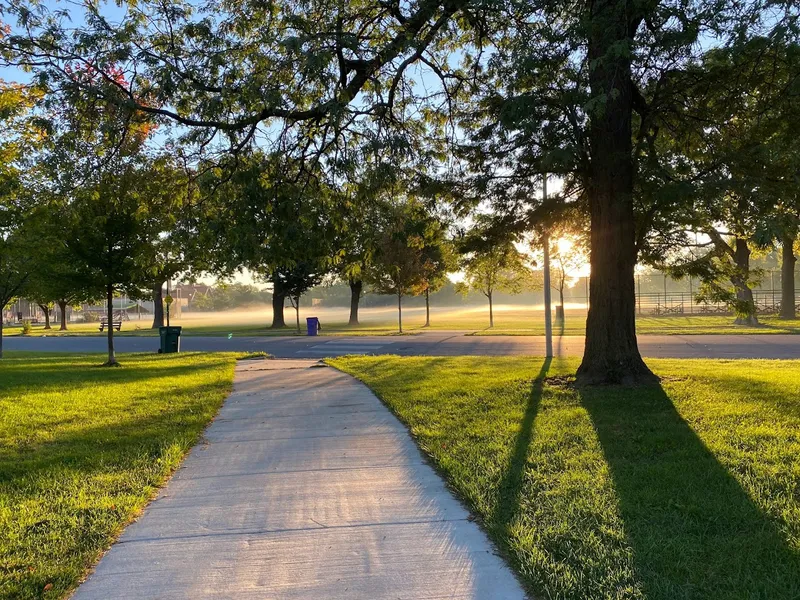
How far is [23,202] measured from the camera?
41.1ft

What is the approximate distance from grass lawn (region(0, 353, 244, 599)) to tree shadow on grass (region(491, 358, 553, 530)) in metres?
2.59

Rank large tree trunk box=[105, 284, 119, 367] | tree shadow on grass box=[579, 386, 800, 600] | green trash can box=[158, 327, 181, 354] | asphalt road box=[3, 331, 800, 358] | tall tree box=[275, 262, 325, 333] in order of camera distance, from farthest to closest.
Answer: tall tree box=[275, 262, 325, 333] → green trash can box=[158, 327, 181, 354] → asphalt road box=[3, 331, 800, 358] → large tree trunk box=[105, 284, 119, 367] → tree shadow on grass box=[579, 386, 800, 600]

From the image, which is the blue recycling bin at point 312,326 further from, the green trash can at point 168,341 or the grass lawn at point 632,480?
the grass lawn at point 632,480

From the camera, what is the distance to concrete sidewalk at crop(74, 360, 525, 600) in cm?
304

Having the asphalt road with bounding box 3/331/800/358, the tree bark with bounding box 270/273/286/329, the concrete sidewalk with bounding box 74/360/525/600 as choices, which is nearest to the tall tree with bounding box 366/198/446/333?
the asphalt road with bounding box 3/331/800/358

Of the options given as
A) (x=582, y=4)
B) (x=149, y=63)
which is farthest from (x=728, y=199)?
(x=149, y=63)

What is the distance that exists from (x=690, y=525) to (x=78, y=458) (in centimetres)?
541

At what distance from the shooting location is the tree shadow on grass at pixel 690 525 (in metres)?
2.88

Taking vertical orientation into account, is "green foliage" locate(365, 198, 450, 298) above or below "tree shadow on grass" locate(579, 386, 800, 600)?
above

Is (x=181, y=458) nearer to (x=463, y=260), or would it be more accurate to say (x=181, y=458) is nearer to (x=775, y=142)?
(x=463, y=260)

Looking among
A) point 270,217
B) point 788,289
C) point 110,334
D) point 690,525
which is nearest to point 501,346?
point 110,334

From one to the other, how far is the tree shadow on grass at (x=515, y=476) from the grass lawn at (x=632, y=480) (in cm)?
2

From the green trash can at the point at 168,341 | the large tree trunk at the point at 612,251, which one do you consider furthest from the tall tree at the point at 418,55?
the green trash can at the point at 168,341

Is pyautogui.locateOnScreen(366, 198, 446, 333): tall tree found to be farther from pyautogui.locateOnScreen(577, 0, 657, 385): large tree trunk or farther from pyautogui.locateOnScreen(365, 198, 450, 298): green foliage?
pyautogui.locateOnScreen(577, 0, 657, 385): large tree trunk
